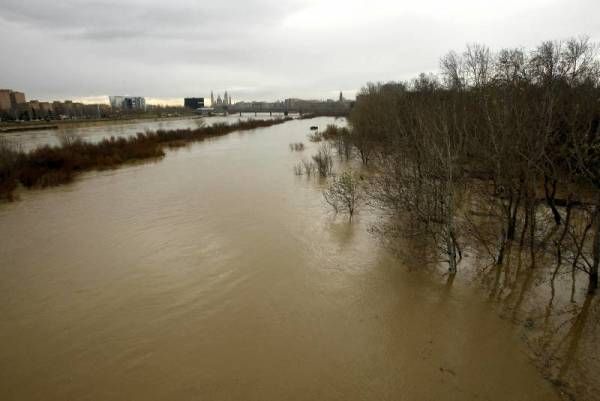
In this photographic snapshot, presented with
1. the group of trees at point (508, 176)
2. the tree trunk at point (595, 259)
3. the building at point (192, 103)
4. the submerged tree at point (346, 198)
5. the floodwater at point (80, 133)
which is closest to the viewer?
the tree trunk at point (595, 259)

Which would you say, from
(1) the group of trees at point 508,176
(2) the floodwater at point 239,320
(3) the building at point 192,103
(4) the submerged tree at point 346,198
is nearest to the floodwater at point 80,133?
(2) the floodwater at point 239,320

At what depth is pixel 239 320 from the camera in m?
6.09

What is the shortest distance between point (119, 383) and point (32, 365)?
5.58ft

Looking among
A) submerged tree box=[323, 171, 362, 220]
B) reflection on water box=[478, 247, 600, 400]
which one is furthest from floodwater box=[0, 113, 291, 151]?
reflection on water box=[478, 247, 600, 400]

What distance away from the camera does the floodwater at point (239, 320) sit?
15.3ft

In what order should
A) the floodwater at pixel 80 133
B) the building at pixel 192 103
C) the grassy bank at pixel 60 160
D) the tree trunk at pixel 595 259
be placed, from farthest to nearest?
→ the building at pixel 192 103 < the floodwater at pixel 80 133 < the grassy bank at pixel 60 160 < the tree trunk at pixel 595 259

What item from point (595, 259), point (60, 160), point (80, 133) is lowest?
point (595, 259)

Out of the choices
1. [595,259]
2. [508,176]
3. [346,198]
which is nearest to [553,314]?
[595,259]

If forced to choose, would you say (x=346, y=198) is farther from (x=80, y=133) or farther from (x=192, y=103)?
(x=192, y=103)

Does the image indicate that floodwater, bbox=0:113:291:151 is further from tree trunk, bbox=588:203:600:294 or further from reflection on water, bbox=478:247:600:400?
tree trunk, bbox=588:203:600:294

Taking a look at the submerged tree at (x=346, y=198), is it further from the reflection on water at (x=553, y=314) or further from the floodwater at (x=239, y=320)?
the reflection on water at (x=553, y=314)

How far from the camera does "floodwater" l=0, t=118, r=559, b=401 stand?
4.66 meters

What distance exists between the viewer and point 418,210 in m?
7.34

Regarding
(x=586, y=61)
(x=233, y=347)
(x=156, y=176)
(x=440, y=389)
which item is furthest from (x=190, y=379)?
(x=586, y=61)
